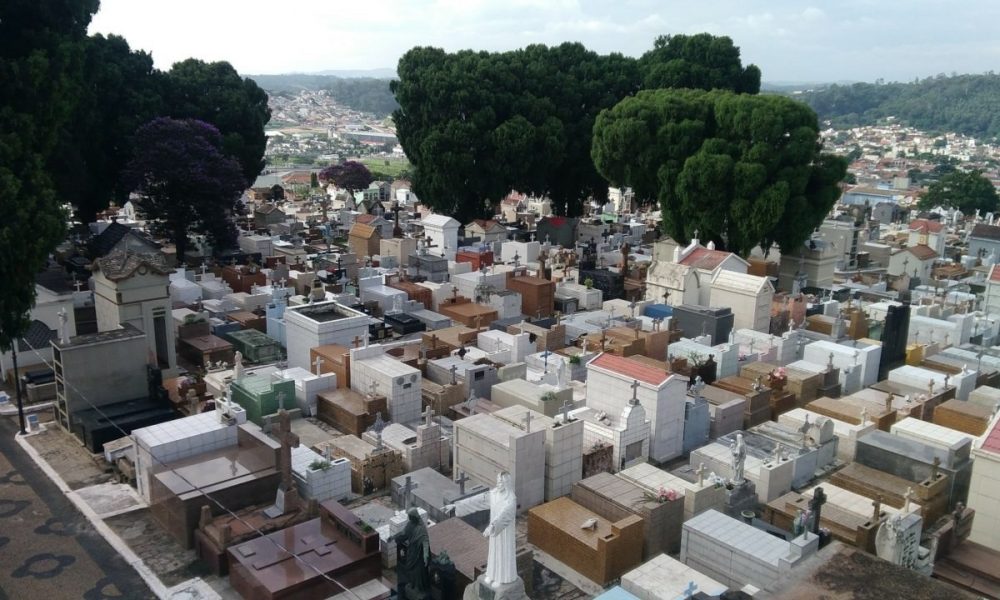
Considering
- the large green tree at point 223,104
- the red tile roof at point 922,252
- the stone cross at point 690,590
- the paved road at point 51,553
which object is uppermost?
the large green tree at point 223,104

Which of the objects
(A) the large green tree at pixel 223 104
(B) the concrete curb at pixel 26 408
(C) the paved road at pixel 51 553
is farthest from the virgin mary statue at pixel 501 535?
(A) the large green tree at pixel 223 104

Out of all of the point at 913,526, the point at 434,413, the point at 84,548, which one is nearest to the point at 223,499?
the point at 84,548

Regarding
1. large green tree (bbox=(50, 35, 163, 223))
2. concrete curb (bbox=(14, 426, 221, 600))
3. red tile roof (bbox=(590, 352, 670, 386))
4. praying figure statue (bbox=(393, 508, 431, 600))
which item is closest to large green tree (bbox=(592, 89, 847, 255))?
red tile roof (bbox=(590, 352, 670, 386))

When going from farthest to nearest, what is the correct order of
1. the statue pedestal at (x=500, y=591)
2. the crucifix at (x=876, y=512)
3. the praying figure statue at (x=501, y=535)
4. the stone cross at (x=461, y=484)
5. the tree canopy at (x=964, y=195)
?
the tree canopy at (x=964, y=195)
the stone cross at (x=461, y=484)
the crucifix at (x=876, y=512)
the statue pedestal at (x=500, y=591)
the praying figure statue at (x=501, y=535)

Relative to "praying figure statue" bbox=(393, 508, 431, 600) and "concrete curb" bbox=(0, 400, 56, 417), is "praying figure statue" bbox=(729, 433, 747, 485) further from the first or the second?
"concrete curb" bbox=(0, 400, 56, 417)

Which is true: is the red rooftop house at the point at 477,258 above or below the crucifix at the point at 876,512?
above

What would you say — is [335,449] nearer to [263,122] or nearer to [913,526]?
[913,526]

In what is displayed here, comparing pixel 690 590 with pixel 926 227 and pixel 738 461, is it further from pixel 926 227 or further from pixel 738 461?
pixel 926 227

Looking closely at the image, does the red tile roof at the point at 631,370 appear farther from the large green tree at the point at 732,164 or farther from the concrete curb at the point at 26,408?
the large green tree at the point at 732,164
